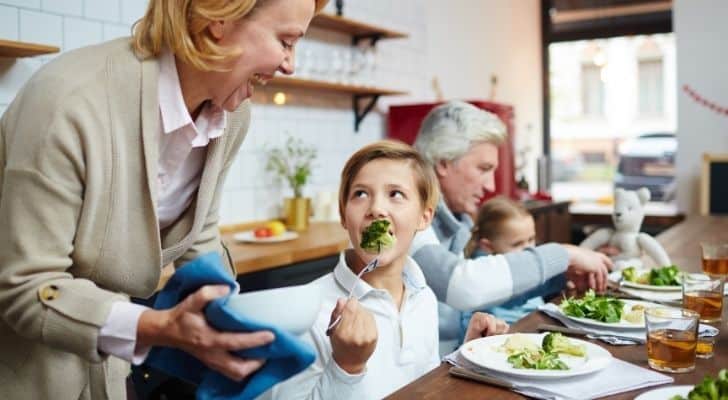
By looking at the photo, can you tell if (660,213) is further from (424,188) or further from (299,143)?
(424,188)

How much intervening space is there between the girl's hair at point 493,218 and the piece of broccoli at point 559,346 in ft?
3.05

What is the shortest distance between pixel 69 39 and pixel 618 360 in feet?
7.23

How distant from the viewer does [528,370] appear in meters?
1.19

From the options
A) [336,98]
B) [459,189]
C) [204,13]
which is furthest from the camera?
[336,98]

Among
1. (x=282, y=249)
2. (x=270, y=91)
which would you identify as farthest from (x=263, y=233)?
(x=270, y=91)

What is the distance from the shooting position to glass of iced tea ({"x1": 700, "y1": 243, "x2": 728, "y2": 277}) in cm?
205

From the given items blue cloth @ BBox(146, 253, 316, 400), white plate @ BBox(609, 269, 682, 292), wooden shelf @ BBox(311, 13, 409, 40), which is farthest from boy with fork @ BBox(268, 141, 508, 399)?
wooden shelf @ BBox(311, 13, 409, 40)

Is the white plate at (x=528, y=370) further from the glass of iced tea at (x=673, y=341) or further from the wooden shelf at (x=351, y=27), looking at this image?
the wooden shelf at (x=351, y=27)

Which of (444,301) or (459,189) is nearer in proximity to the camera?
(444,301)

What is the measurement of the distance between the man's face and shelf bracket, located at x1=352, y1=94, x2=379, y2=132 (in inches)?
82.1

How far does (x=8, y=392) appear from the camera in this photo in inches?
48.1

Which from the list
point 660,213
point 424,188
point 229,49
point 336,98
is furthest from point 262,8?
point 660,213

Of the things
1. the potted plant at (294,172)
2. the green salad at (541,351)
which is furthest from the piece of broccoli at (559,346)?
the potted plant at (294,172)

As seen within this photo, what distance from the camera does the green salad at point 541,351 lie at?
122 centimetres
